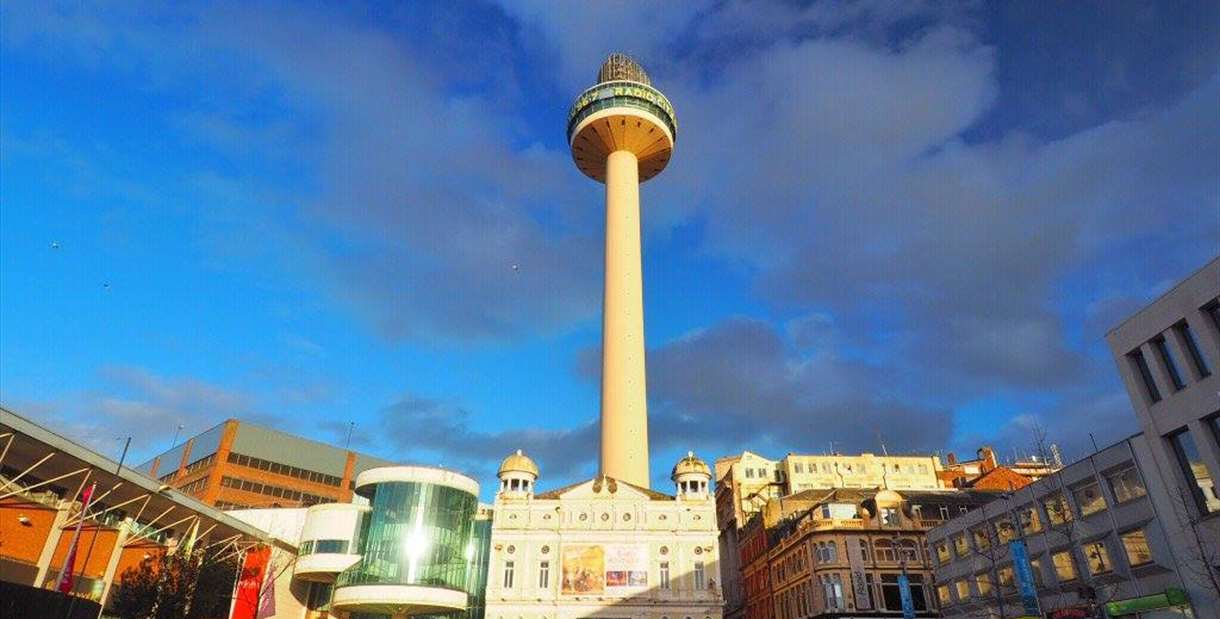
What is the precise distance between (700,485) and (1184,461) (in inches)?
1653

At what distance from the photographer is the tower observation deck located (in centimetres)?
8381

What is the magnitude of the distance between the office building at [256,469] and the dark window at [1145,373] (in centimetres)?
10464

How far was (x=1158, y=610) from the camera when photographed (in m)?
40.4

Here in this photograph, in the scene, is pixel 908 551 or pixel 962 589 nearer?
pixel 962 589

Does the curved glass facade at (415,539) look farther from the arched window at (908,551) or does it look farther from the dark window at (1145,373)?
the dark window at (1145,373)

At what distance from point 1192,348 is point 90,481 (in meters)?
70.9

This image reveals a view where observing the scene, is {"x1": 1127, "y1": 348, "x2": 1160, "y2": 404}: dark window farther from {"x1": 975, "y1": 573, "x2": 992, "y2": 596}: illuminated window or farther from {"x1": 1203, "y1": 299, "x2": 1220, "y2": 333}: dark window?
{"x1": 975, "y1": 573, "x2": 992, "y2": 596}: illuminated window

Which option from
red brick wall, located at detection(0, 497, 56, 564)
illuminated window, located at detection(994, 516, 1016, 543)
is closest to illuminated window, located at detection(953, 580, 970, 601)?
illuminated window, located at detection(994, 516, 1016, 543)

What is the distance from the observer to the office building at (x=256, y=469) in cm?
10612

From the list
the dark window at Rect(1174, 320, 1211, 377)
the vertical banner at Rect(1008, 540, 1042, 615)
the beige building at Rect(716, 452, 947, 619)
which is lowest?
the vertical banner at Rect(1008, 540, 1042, 615)

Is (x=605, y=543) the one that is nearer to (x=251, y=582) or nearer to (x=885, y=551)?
(x=885, y=551)

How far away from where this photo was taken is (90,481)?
51.8m

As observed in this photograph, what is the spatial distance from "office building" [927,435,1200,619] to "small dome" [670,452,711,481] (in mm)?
25037

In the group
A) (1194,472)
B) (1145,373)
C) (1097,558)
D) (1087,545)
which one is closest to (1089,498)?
(1087,545)
